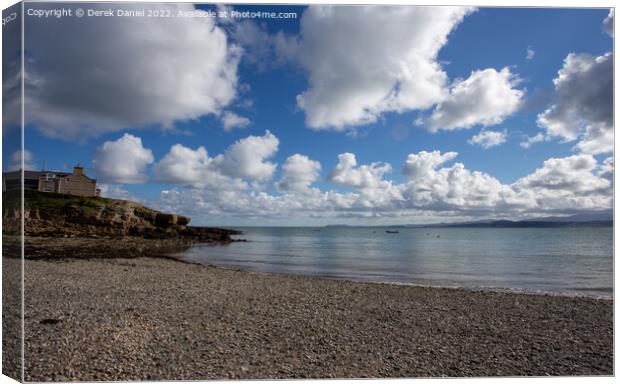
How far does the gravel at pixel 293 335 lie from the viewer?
191 inches

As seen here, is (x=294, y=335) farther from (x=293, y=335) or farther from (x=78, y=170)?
(x=78, y=170)

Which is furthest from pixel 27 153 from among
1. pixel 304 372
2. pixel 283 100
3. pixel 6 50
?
pixel 304 372

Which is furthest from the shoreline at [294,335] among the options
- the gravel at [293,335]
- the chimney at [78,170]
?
the chimney at [78,170]

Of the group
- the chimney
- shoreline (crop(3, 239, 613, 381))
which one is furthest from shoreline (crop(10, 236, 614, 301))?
the chimney

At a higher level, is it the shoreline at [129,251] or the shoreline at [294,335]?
the shoreline at [294,335]

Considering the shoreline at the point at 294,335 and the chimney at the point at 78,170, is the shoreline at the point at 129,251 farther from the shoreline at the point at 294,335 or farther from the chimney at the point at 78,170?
the chimney at the point at 78,170

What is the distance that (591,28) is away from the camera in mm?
5125

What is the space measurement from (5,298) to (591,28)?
26.9 feet

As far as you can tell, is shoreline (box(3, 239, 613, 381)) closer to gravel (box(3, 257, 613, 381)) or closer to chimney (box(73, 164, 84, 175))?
gravel (box(3, 257, 613, 381))

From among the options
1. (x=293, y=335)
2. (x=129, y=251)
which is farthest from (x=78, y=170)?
(x=129, y=251)

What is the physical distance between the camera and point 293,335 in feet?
18.9

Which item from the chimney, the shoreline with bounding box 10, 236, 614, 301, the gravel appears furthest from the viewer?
the shoreline with bounding box 10, 236, 614, 301

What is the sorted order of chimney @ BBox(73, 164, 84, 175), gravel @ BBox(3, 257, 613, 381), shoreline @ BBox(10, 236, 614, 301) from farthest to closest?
shoreline @ BBox(10, 236, 614, 301) < chimney @ BBox(73, 164, 84, 175) < gravel @ BBox(3, 257, 613, 381)

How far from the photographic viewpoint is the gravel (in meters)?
4.85
